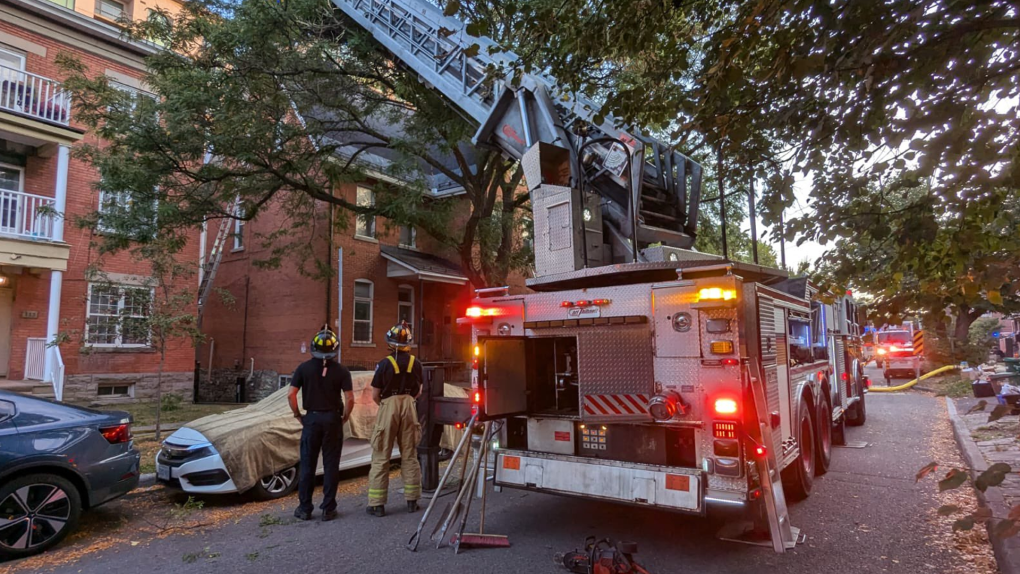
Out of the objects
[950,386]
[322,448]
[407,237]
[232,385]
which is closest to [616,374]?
[322,448]

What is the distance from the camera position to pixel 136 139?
408 inches

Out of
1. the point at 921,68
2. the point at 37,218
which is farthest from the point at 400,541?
the point at 37,218

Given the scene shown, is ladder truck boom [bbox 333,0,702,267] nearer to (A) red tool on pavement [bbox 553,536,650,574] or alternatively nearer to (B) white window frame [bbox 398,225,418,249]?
(A) red tool on pavement [bbox 553,536,650,574]

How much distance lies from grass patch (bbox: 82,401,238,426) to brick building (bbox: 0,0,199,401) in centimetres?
97

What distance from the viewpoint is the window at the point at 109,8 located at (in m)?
17.3

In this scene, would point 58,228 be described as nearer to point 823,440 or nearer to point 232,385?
point 232,385

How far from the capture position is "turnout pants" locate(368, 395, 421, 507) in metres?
5.92

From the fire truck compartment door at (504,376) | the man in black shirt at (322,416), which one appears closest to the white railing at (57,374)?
the man in black shirt at (322,416)

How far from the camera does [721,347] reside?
448 cm

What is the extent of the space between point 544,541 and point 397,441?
2015 mm

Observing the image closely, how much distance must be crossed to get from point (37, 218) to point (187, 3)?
607 cm

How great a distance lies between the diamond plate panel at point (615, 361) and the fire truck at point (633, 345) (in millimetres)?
12

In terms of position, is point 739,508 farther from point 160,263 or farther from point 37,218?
point 37,218

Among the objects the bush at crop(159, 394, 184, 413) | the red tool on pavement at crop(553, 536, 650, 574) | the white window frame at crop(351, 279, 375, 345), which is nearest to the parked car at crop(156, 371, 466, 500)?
the red tool on pavement at crop(553, 536, 650, 574)
